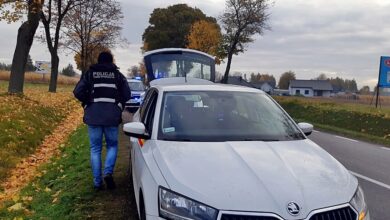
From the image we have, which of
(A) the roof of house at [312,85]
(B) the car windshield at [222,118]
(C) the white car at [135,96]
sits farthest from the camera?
(A) the roof of house at [312,85]

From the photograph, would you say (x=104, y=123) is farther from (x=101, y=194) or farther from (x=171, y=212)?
(x=171, y=212)

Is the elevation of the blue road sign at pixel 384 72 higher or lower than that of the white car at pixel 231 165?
higher

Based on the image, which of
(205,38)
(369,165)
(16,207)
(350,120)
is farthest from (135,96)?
(205,38)

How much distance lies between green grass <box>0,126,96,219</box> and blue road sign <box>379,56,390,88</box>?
62.8 feet

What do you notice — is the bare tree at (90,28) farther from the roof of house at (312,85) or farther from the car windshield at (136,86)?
the roof of house at (312,85)

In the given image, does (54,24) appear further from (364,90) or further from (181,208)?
(364,90)

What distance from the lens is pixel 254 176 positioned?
12.3 ft

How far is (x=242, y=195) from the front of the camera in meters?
3.51

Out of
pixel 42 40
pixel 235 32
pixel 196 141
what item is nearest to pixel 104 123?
pixel 196 141

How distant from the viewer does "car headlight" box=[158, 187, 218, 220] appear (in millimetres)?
3479

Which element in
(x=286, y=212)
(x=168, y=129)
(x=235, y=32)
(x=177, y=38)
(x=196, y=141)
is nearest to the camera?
(x=286, y=212)

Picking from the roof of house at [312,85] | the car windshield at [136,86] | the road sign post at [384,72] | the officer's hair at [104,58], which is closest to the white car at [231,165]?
the officer's hair at [104,58]

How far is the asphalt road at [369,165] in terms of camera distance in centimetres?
683

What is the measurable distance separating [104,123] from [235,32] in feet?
151
